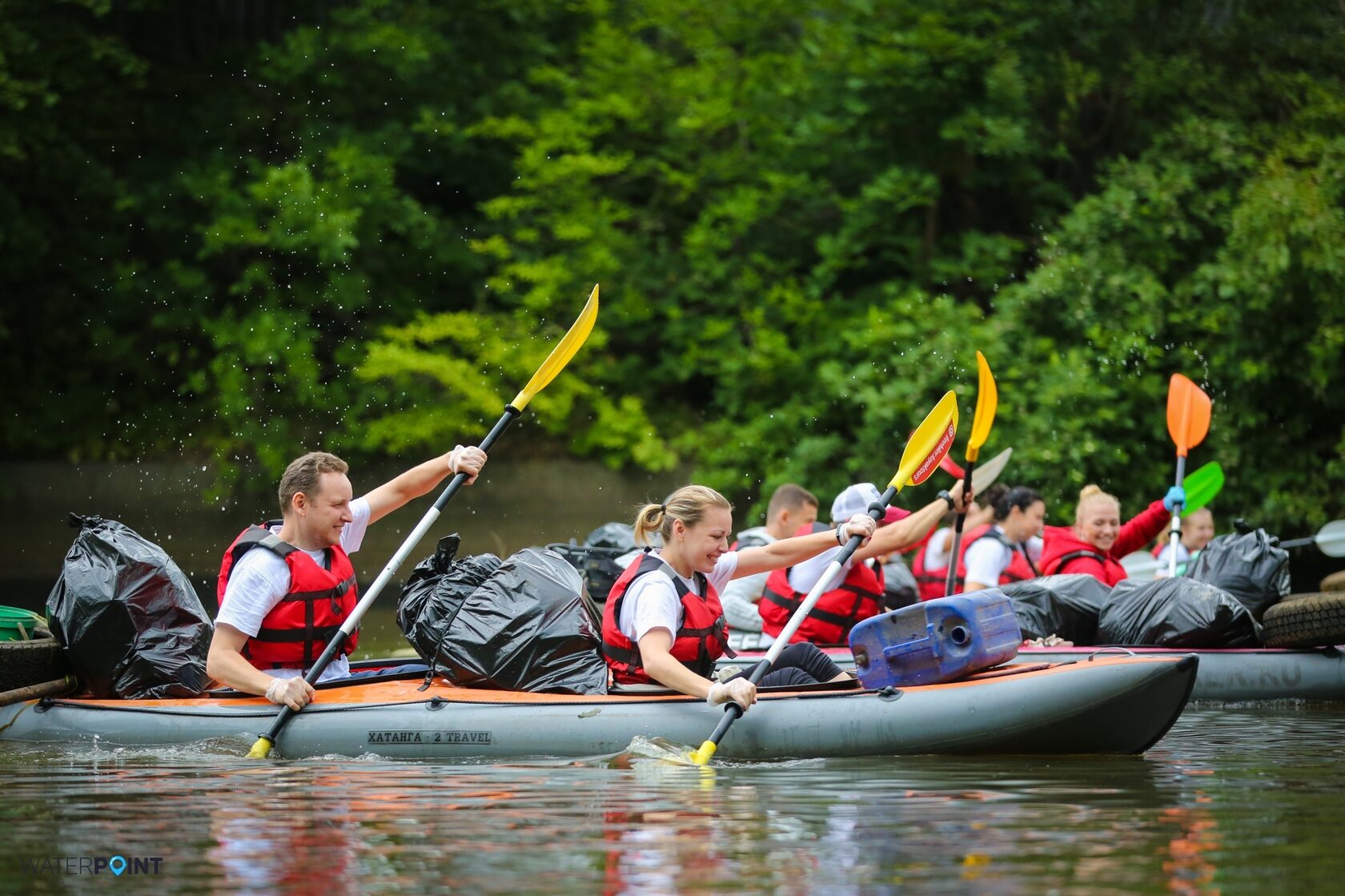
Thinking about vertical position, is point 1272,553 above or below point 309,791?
above

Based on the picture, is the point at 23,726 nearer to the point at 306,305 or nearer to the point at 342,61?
the point at 306,305

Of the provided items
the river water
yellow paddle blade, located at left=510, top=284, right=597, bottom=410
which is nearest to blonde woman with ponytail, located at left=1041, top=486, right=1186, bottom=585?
the river water

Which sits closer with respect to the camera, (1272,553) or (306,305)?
(1272,553)

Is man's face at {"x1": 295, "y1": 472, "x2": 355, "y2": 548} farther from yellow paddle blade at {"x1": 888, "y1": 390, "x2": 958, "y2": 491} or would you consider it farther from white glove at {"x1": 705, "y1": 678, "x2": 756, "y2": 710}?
yellow paddle blade at {"x1": 888, "y1": 390, "x2": 958, "y2": 491}

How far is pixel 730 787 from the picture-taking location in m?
4.50

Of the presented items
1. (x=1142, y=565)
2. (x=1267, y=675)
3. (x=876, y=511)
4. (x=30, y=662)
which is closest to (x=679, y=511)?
(x=876, y=511)

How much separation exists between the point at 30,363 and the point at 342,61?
4.11 meters

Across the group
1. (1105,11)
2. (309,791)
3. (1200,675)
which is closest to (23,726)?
(309,791)

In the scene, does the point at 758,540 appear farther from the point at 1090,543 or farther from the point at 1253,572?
the point at 1253,572

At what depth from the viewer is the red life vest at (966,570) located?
7703 mm

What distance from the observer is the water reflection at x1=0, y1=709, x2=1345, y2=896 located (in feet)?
11.1

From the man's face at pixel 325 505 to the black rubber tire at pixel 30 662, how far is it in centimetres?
127

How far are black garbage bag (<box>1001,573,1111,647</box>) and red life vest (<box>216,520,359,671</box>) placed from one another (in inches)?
126

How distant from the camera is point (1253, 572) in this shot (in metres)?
7.54
